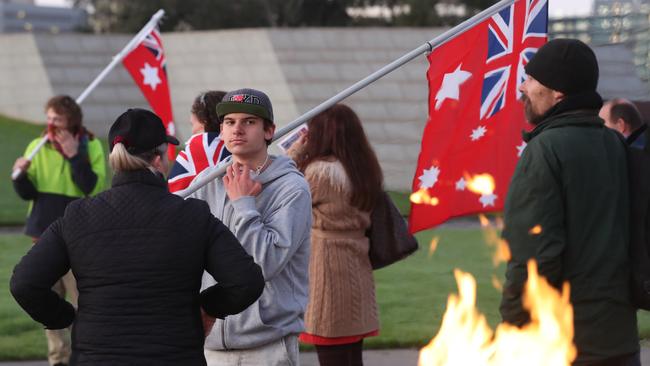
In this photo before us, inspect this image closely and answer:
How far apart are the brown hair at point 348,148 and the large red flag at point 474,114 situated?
72 cm

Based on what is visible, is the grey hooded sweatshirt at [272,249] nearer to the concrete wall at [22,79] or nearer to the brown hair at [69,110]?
the brown hair at [69,110]

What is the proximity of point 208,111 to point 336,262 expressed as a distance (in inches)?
46.2

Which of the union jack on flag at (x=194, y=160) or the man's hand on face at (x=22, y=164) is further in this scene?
the man's hand on face at (x=22, y=164)

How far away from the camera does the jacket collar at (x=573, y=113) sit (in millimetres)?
3941

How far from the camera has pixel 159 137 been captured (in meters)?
3.76

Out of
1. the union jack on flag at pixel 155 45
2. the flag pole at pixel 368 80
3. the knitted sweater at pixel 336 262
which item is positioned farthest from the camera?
the union jack on flag at pixel 155 45

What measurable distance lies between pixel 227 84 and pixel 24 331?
664 inches

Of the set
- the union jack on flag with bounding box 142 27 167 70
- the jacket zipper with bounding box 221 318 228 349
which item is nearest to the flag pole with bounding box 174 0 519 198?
the jacket zipper with bounding box 221 318 228 349

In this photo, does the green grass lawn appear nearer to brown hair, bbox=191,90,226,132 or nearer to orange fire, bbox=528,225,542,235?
brown hair, bbox=191,90,226,132

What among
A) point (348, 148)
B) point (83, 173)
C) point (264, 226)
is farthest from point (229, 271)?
point (83, 173)

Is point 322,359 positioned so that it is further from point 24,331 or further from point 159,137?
point 24,331

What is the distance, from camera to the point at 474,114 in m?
5.37

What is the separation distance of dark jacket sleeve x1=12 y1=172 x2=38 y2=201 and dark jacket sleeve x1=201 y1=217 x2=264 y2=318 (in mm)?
4296

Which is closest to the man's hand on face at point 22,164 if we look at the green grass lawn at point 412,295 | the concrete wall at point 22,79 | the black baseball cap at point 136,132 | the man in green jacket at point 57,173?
the man in green jacket at point 57,173
